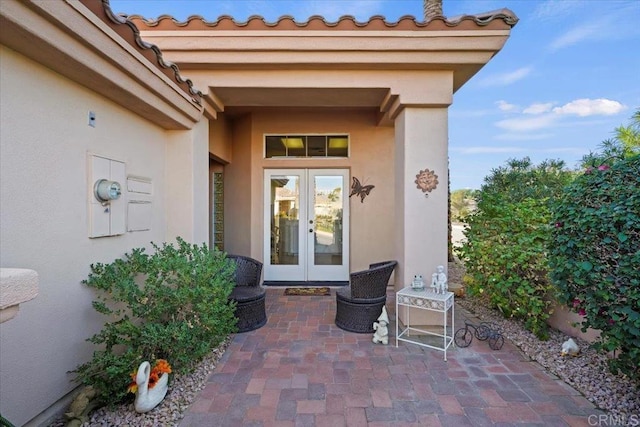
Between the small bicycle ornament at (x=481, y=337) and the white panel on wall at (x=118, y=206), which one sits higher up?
the white panel on wall at (x=118, y=206)

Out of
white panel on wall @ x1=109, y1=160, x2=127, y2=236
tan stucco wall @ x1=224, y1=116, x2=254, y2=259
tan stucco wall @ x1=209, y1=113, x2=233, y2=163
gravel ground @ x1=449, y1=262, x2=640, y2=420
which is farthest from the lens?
tan stucco wall @ x1=224, y1=116, x2=254, y2=259

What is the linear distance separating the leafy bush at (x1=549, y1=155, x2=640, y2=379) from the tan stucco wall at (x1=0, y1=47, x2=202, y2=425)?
15.4ft

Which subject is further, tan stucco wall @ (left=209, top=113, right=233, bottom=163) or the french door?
the french door

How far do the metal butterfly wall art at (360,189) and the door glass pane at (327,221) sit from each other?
0.36 m

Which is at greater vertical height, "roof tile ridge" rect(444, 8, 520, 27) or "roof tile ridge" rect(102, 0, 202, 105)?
"roof tile ridge" rect(444, 8, 520, 27)

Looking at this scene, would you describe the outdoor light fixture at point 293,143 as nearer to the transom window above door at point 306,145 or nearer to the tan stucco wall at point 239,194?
the transom window above door at point 306,145

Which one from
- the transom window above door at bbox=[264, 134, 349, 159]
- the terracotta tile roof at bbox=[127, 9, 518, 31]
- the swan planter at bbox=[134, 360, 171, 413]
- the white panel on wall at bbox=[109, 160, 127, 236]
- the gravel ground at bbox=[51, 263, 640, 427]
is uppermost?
the terracotta tile roof at bbox=[127, 9, 518, 31]

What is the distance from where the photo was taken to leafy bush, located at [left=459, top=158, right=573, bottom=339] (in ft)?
13.2

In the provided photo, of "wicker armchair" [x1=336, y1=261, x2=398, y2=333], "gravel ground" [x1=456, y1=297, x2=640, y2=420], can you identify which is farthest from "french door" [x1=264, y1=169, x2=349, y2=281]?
"gravel ground" [x1=456, y1=297, x2=640, y2=420]

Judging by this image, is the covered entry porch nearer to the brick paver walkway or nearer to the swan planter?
the brick paver walkway

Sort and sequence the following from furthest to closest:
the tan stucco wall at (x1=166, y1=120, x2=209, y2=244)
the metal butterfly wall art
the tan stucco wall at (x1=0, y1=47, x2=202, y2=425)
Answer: the metal butterfly wall art → the tan stucco wall at (x1=166, y1=120, x2=209, y2=244) → the tan stucco wall at (x1=0, y1=47, x2=202, y2=425)

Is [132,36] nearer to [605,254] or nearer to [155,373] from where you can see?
[155,373]

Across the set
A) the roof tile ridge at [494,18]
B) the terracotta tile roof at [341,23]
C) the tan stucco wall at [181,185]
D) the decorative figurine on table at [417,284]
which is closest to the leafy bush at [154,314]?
the tan stucco wall at [181,185]

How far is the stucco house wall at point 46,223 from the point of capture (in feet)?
6.72
